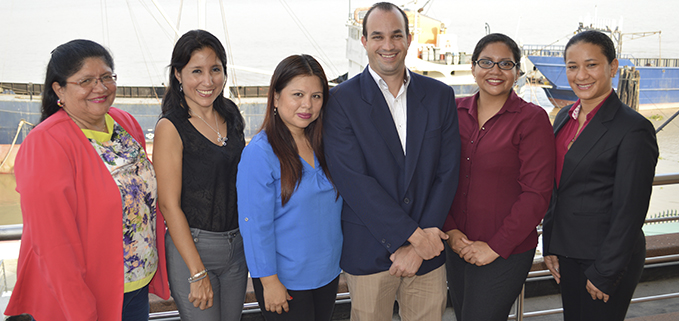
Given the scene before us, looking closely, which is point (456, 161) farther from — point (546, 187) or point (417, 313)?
point (417, 313)

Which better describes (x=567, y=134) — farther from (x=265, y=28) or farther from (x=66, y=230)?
(x=265, y=28)

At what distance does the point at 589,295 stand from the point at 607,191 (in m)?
0.40

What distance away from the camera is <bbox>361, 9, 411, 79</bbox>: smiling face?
161 cm

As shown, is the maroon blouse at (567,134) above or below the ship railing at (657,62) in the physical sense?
below

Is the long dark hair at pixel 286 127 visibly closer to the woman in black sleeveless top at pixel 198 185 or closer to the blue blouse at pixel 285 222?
the blue blouse at pixel 285 222

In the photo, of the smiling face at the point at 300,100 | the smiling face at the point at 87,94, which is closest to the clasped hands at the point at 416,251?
the smiling face at the point at 300,100

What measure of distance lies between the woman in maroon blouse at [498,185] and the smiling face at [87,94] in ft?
4.06

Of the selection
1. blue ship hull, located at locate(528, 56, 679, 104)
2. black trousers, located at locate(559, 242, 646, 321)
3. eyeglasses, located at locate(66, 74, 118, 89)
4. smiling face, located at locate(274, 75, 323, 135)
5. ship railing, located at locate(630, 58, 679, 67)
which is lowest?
black trousers, located at locate(559, 242, 646, 321)

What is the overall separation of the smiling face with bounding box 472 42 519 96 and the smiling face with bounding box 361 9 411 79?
0.32 m

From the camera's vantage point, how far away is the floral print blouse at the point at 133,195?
4.53ft

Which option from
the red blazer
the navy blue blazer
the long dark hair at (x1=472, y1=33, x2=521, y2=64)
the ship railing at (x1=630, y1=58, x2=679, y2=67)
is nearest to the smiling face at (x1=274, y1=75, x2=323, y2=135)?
the navy blue blazer

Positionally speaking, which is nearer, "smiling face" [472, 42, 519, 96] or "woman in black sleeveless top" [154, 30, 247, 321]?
"woman in black sleeveless top" [154, 30, 247, 321]

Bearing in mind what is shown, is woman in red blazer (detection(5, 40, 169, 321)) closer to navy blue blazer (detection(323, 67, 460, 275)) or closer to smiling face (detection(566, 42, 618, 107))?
navy blue blazer (detection(323, 67, 460, 275))

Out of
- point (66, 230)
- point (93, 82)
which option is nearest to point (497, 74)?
point (93, 82)
